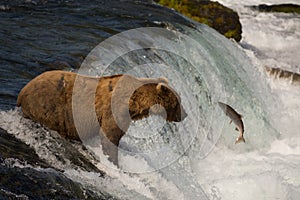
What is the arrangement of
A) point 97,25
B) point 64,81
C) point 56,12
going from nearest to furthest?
point 64,81, point 97,25, point 56,12

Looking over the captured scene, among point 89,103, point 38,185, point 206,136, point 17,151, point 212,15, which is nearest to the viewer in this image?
point 38,185

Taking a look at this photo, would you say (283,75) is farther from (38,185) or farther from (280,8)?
(38,185)

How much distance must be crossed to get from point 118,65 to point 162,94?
182 centimetres

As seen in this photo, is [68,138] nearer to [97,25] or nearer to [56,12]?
[97,25]

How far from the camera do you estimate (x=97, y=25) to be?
8836 mm

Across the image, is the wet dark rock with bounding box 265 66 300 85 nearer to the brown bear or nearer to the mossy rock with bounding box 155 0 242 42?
the mossy rock with bounding box 155 0 242 42

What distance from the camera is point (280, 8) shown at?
17.8 meters

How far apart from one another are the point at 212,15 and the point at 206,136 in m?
5.64

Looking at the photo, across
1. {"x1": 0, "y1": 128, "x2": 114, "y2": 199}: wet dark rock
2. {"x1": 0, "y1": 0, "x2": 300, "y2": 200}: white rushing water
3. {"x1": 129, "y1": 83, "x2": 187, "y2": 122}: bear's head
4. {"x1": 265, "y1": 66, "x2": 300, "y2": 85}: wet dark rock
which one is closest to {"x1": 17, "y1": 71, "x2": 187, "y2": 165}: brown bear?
{"x1": 129, "y1": 83, "x2": 187, "y2": 122}: bear's head

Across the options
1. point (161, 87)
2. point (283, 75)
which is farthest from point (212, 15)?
point (161, 87)

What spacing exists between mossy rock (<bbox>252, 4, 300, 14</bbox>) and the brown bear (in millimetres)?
13492

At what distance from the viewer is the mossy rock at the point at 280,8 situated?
1766cm

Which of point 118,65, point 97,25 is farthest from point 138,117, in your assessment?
point 97,25

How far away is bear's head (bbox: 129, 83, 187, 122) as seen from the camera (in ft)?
15.9
